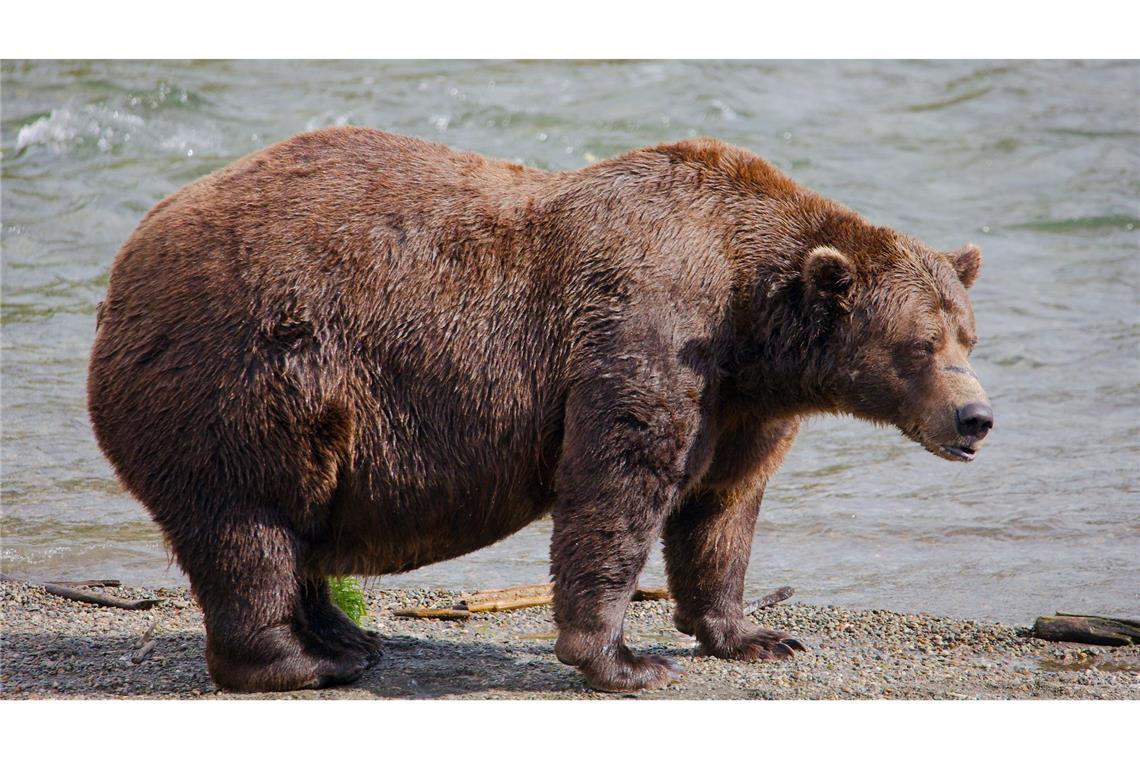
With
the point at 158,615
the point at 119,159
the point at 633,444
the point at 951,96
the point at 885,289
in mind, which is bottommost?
the point at 158,615

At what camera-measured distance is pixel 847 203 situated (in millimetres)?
20625

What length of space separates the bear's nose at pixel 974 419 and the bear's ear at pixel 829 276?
0.79m

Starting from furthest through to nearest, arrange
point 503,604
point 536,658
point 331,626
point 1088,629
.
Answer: point 503,604 < point 1088,629 < point 536,658 < point 331,626

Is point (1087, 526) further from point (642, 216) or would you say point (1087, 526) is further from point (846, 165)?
point (846, 165)

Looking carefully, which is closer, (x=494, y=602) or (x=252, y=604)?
(x=252, y=604)

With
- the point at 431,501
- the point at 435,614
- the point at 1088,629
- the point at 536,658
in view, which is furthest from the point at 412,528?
the point at 1088,629

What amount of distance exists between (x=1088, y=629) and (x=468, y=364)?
13.6ft

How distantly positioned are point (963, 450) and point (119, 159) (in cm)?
1813

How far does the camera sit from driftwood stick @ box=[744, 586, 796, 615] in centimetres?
888

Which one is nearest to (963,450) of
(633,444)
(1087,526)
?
(633,444)

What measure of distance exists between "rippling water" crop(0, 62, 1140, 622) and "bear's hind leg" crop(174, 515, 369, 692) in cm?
270

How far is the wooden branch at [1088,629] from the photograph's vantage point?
8.18m

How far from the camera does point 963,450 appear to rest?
22.6 ft

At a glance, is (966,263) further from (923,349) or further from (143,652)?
(143,652)
